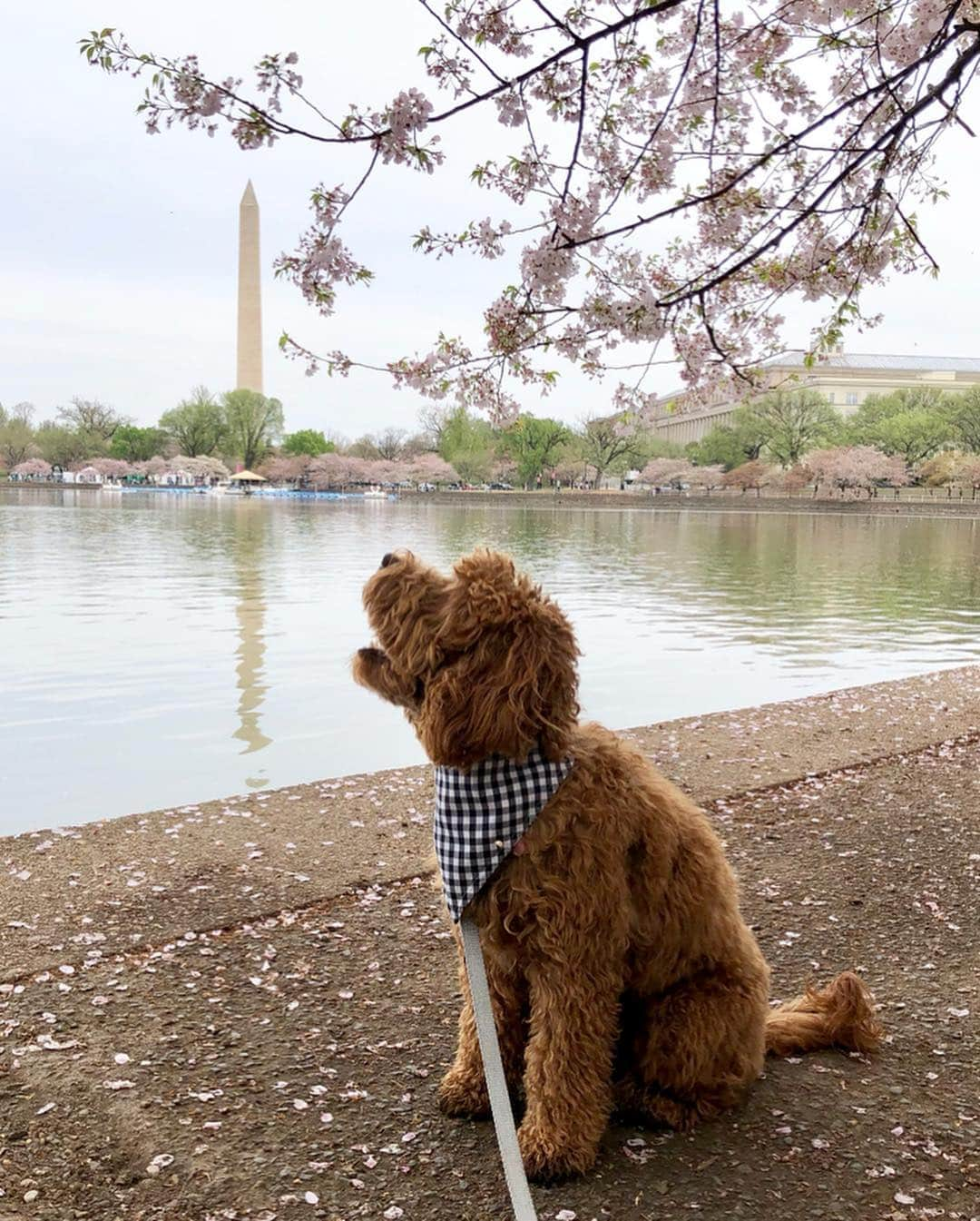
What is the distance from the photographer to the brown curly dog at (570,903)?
7.16ft

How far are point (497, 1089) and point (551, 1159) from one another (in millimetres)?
430

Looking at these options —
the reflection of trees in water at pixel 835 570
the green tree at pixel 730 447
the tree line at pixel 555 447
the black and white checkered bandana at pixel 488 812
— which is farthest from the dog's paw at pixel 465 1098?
the green tree at pixel 730 447

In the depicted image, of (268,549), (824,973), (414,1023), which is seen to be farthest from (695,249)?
(268,549)

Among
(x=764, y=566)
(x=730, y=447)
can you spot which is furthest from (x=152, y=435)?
(x=764, y=566)

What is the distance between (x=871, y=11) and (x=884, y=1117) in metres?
5.63

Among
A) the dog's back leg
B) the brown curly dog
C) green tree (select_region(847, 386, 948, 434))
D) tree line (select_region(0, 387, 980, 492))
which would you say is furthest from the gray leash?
green tree (select_region(847, 386, 948, 434))

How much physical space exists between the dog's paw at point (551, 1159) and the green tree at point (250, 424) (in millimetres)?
91179

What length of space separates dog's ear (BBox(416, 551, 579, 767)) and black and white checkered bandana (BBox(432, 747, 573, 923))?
2.3 inches

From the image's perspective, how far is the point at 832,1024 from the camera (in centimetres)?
283

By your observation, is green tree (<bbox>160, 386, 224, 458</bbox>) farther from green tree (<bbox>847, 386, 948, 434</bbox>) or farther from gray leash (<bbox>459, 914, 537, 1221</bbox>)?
gray leash (<bbox>459, 914, 537, 1221</bbox>)

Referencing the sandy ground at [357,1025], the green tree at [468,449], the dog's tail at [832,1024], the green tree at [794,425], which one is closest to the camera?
the sandy ground at [357,1025]

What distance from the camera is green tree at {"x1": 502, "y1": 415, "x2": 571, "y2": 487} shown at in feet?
268

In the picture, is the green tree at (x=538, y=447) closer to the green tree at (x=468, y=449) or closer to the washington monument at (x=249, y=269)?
the green tree at (x=468, y=449)

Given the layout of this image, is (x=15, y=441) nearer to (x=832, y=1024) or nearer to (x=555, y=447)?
(x=555, y=447)
